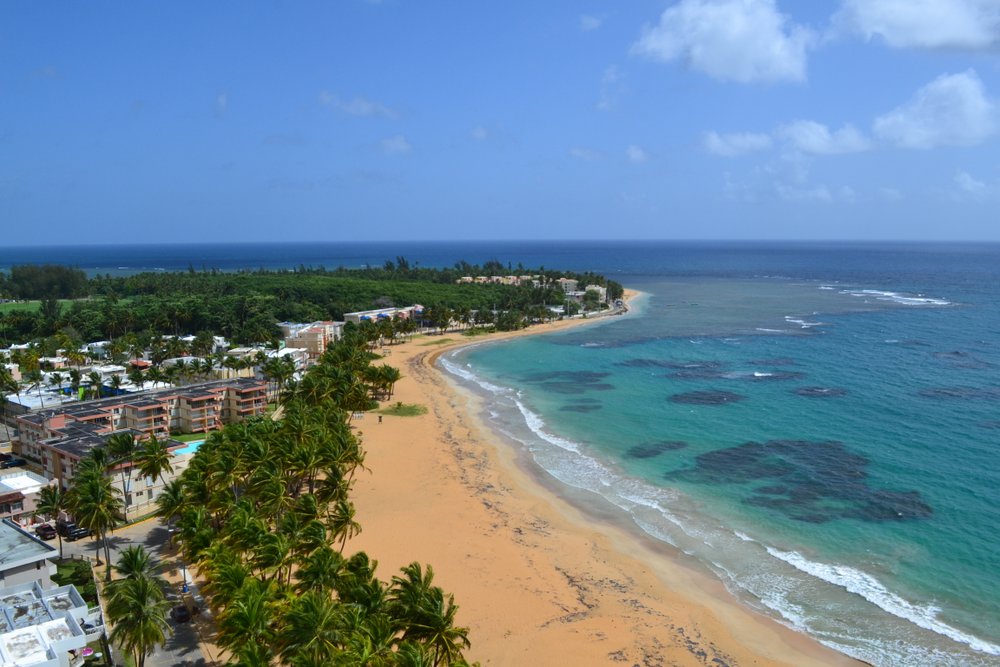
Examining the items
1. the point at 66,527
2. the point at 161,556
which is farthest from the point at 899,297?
the point at 66,527

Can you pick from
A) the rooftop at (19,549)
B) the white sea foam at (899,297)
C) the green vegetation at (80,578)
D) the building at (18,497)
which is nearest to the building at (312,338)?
the building at (18,497)

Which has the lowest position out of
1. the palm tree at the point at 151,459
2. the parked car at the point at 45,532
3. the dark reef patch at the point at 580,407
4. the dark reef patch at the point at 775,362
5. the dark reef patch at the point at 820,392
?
the parked car at the point at 45,532

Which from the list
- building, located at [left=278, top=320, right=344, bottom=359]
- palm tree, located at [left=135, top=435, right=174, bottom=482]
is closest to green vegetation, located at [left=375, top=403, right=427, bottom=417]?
building, located at [left=278, top=320, right=344, bottom=359]

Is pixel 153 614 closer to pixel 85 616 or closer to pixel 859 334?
pixel 85 616

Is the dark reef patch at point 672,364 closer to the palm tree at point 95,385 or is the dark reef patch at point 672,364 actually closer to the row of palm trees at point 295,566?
the row of palm trees at point 295,566

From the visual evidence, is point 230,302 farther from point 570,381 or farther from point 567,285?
point 567,285

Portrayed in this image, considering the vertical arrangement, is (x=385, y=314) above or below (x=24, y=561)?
above

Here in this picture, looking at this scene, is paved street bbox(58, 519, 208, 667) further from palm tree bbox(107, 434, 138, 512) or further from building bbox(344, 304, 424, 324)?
building bbox(344, 304, 424, 324)
